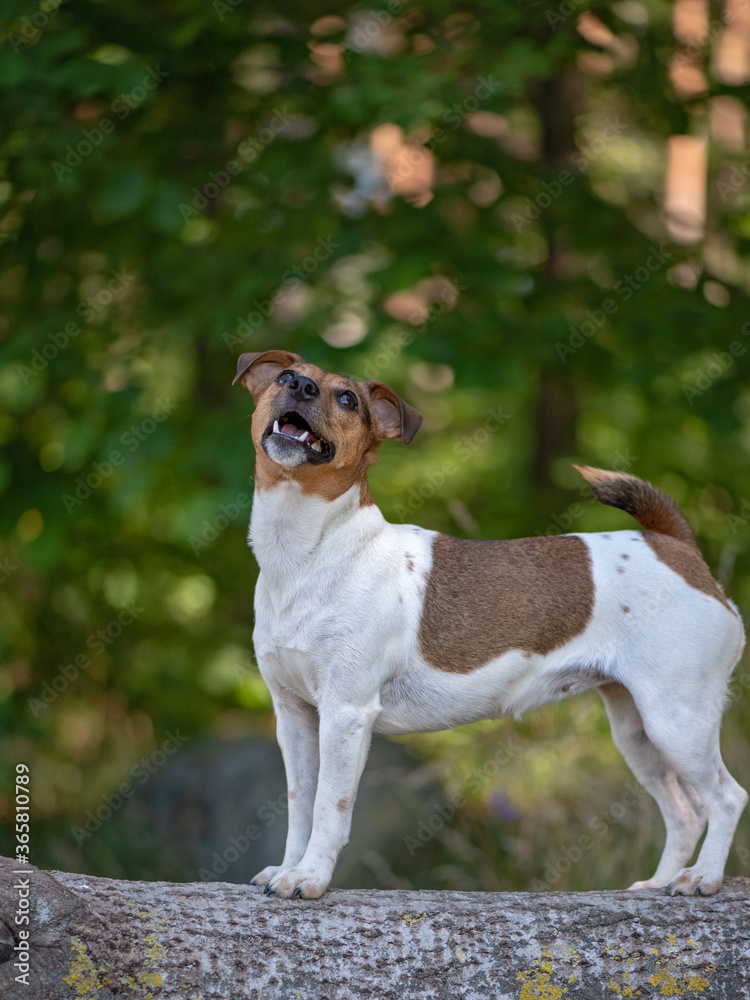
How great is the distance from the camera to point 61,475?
6016mm

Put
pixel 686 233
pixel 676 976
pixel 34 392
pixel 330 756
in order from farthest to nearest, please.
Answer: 1. pixel 686 233
2. pixel 34 392
3. pixel 330 756
4. pixel 676 976

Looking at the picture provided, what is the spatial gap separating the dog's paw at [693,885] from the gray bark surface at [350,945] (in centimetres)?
15

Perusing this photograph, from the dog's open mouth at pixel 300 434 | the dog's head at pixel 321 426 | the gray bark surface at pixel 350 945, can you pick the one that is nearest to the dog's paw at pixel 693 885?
the gray bark surface at pixel 350 945

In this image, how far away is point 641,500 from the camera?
3.87 meters

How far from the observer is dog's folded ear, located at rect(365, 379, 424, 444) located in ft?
11.4

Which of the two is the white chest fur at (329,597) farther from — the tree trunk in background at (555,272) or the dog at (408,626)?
the tree trunk in background at (555,272)

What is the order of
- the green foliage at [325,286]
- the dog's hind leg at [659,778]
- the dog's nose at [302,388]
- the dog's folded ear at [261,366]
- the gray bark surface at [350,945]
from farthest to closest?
the green foliage at [325,286] → the dog's hind leg at [659,778] → the dog's folded ear at [261,366] → the dog's nose at [302,388] → the gray bark surface at [350,945]

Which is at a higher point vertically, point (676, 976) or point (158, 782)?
point (676, 976)

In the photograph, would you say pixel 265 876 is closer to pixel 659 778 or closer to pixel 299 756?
pixel 299 756

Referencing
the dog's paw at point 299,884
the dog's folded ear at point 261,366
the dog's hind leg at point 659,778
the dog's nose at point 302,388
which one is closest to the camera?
the dog's paw at point 299,884

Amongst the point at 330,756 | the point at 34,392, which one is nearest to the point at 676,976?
the point at 330,756

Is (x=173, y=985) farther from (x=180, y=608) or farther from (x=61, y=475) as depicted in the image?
(x=180, y=608)

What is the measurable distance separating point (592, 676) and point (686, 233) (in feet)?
16.6

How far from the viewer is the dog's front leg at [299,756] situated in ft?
11.4
